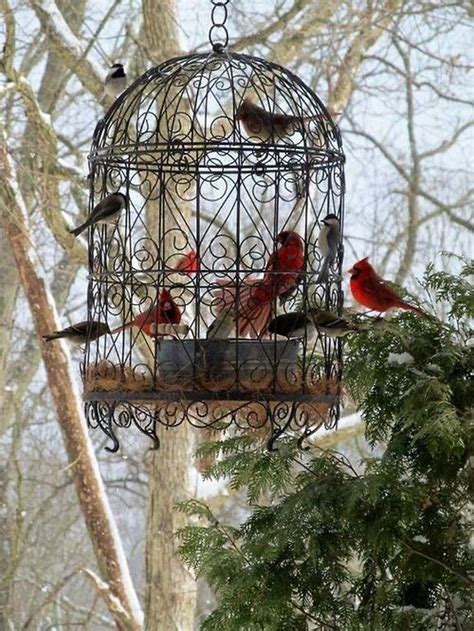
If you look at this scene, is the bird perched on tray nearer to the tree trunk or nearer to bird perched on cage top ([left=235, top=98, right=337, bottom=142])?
bird perched on cage top ([left=235, top=98, right=337, bottom=142])

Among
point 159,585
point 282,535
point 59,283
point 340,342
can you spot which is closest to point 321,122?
point 340,342

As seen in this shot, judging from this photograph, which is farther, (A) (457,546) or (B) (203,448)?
(B) (203,448)

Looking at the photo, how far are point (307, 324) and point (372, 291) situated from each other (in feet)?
1.69

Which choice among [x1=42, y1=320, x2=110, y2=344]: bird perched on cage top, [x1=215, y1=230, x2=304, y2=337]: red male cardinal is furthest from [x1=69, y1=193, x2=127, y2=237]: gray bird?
[x1=215, y1=230, x2=304, y2=337]: red male cardinal

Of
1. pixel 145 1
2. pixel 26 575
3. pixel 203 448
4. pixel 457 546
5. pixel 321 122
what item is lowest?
pixel 457 546

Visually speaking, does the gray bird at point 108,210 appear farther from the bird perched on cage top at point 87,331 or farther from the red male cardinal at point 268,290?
the red male cardinal at point 268,290

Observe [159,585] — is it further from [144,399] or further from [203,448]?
[144,399]

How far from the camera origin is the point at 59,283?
10.2 metres

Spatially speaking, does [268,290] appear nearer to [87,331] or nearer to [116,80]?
[87,331]

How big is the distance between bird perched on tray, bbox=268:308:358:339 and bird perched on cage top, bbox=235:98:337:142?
2.19 ft

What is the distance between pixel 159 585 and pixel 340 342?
3.79 m

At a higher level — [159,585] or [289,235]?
[159,585]

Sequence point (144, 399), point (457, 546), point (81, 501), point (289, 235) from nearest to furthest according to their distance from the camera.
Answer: point (144, 399), point (289, 235), point (457, 546), point (81, 501)

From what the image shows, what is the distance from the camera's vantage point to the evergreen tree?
154 inches
